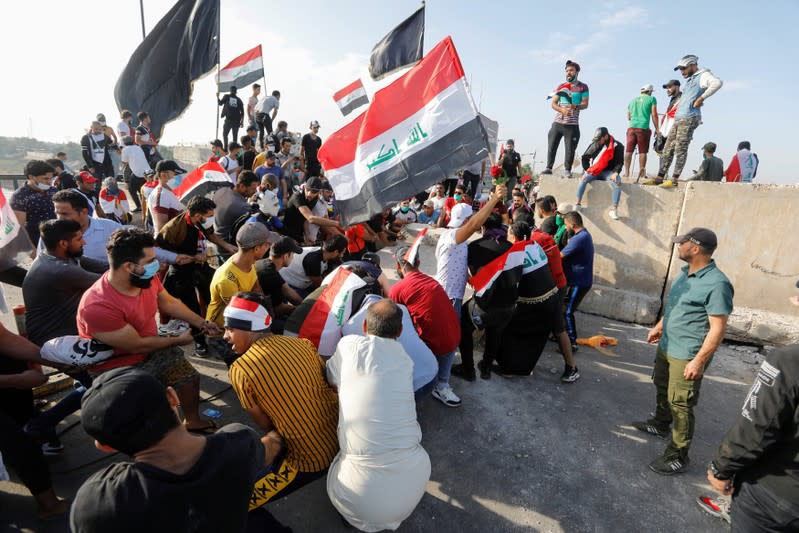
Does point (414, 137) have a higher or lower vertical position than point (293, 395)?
higher

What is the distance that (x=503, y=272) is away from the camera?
13.8ft

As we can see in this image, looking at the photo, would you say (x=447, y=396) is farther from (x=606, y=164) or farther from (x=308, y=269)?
(x=606, y=164)

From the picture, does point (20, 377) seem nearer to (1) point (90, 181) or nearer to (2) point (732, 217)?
(1) point (90, 181)

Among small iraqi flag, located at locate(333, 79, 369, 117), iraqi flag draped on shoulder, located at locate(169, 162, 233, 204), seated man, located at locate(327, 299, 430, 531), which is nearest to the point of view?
seated man, located at locate(327, 299, 430, 531)

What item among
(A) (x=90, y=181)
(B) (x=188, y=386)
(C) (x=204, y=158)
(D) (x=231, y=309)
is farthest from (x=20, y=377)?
(C) (x=204, y=158)

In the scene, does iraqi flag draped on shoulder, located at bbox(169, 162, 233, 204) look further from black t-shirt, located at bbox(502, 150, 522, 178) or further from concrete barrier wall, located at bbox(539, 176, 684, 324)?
black t-shirt, located at bbox(502, 150, 522, 178)

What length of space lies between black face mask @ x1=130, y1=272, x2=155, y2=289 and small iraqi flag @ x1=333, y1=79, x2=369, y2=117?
8718mm

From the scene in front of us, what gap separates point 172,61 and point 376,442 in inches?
372

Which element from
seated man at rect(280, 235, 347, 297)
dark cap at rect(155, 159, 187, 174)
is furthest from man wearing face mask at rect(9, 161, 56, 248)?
seated man at rect(280, 235, 347, 297)

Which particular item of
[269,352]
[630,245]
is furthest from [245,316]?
[630,245]

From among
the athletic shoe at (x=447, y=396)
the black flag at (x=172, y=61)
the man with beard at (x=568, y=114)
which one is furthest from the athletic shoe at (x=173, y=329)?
the black flag at (x=172, y=61)

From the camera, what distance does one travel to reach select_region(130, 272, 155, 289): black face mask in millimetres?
2672

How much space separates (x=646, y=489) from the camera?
3.15m

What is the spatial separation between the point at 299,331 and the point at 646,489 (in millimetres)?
3053
